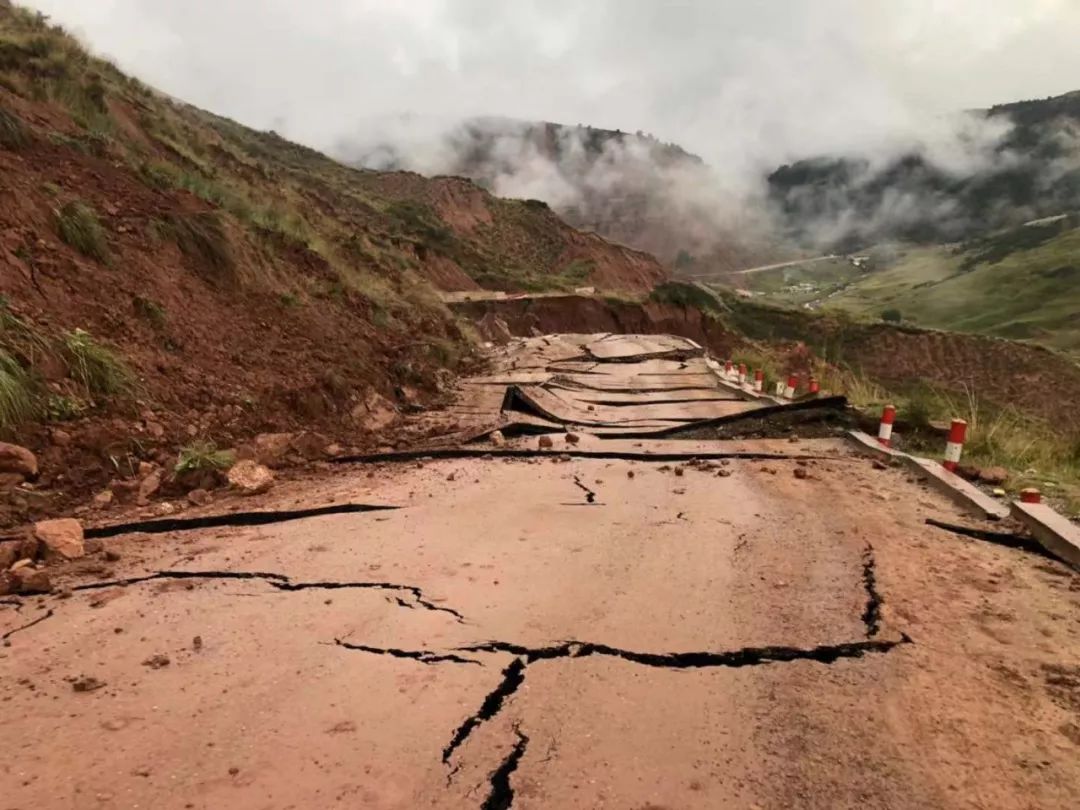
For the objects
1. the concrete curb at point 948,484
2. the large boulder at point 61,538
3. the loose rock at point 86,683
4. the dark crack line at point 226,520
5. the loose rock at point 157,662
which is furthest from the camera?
the concrete curb at point 948,484

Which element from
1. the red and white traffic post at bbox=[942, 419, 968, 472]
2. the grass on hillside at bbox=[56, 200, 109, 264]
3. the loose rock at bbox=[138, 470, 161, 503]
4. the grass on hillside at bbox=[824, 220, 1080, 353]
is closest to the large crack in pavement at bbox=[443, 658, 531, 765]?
the loose rock at bbox=[138, 470, 161, 503]

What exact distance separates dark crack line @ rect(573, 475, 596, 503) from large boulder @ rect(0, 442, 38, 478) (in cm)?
410

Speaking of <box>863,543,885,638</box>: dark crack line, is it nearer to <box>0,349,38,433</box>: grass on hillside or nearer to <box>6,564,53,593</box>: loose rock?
<box>6,564,53,593</box>: loose rock

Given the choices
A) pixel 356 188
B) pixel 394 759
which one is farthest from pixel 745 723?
pixel 356 188

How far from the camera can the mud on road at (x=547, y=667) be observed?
2.40m

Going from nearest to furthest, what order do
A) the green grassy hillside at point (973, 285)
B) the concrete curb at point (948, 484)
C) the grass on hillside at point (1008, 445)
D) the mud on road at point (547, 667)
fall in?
the mud on road at point (547, 667)
the concrete curb at point (948, 484)
the grass on hillside at point (1008, 445)
the green grassy hillside at point (973, 285)

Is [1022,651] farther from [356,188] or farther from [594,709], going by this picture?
[356,188]

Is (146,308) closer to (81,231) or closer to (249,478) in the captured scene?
(81,231)

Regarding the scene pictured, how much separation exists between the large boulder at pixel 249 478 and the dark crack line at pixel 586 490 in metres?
2.67

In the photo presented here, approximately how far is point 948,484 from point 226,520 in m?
5.88

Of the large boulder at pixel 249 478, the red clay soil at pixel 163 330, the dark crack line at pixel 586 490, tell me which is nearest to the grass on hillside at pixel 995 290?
the red clay soil at pixel 163 330

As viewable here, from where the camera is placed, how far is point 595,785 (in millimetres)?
2385

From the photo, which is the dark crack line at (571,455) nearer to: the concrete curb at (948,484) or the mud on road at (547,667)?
the concrete curb at (948,484)

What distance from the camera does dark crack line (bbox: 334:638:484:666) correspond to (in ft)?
10.7
